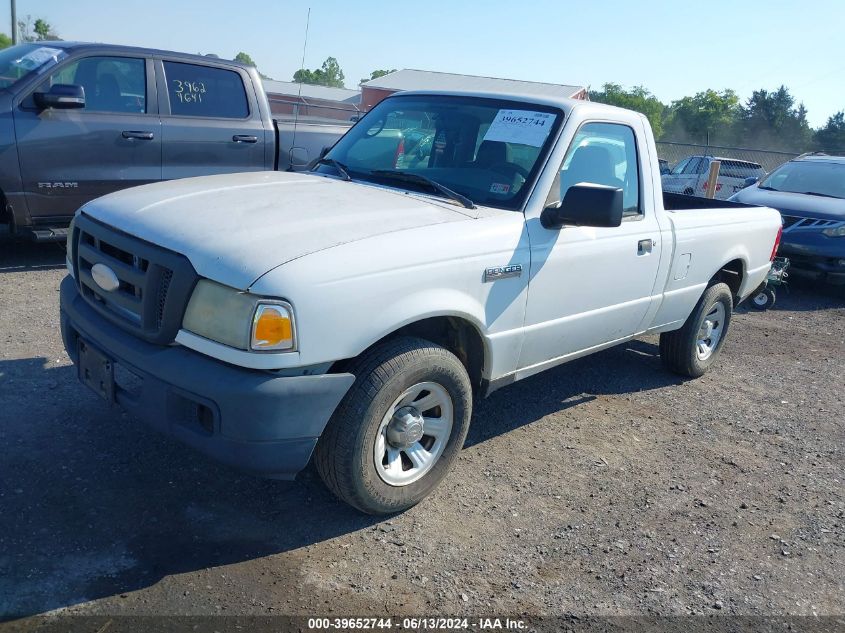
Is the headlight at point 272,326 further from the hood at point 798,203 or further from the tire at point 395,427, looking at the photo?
the hood at point 798,203

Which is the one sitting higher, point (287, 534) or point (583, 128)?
point (583, 128)

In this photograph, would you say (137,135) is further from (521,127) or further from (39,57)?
(521,127)

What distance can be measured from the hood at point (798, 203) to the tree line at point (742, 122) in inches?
1471

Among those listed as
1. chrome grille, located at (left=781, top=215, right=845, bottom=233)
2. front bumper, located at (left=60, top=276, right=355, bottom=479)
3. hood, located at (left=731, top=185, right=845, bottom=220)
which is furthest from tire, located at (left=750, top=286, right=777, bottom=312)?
front bumper, located at (left=60, top=276, right=355, bottom=479)

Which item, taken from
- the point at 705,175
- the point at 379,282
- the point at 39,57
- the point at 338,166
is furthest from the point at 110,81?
the point at 705,175

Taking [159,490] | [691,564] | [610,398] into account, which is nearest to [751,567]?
[691,564]

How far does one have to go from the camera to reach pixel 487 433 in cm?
449

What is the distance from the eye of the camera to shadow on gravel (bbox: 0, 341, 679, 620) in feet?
9.42

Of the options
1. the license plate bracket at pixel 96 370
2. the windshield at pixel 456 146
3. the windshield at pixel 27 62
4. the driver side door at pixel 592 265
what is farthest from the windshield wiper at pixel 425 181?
the windshield at pixel 27 62

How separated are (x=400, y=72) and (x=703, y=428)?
1714 inches

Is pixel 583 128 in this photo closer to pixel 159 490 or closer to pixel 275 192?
pixel 275 192

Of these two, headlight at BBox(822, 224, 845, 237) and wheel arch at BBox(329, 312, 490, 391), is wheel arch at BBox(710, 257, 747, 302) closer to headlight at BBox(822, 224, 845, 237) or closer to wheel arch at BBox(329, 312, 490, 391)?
wheel arch at BBox(329, 312, 490, 391)

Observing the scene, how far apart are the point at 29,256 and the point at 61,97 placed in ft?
5.75

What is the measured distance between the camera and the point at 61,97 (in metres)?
6.26
